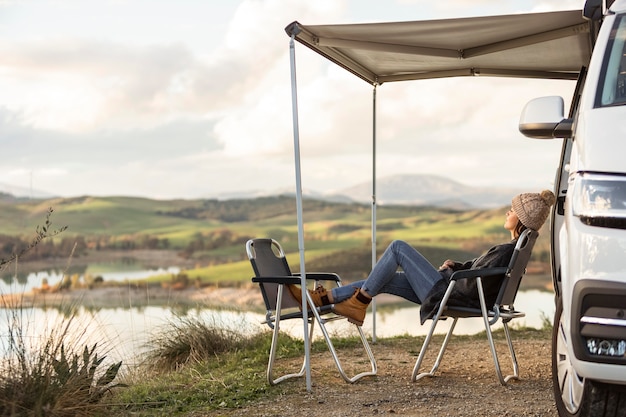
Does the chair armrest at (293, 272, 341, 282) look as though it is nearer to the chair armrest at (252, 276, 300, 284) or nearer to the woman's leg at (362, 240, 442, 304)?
the woman's leg at (362, 240, 442, 304)

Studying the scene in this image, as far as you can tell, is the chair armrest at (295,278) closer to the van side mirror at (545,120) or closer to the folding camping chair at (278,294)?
the folding camping chair at (278,294)

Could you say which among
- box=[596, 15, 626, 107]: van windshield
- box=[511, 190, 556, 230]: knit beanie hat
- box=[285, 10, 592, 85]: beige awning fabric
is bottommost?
box=[511, 190, 556, 230]: knit beanie hat

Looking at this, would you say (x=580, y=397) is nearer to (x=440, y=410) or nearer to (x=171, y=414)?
(x=440, y=410)

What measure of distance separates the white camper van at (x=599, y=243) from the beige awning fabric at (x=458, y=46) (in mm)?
1738

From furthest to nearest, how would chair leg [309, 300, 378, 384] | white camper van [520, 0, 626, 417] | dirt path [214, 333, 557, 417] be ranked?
1. chair leg [309, 300, 378, 384]
2. dirt path [214, 333, 557, 417]
3. white camper van [520, 0, 626, 417]

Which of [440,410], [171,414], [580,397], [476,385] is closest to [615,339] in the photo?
[580,397]

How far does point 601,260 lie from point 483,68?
404 cm

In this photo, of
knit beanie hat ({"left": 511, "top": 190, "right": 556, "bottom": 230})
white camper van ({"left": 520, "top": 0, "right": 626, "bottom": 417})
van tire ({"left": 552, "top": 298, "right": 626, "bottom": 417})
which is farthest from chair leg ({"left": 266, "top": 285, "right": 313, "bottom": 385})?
white camper van ({"left": 520, "top": 0, "right": 626, "bottom": 417})

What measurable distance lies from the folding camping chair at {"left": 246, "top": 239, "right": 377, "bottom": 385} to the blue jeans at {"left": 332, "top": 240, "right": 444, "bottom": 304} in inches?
9.0

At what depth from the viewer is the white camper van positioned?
9.91ft

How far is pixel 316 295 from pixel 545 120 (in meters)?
2.15

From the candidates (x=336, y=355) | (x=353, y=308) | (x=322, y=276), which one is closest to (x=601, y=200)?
(x=353, y=308)

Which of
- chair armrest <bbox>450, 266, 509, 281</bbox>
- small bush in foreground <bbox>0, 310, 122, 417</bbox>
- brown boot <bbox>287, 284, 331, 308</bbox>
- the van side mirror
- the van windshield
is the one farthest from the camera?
brown boot <bbox>287, 284, 331, 308</bbox>

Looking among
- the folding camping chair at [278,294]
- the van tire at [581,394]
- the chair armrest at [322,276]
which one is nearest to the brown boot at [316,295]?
the folding camping chair at [278,294]
